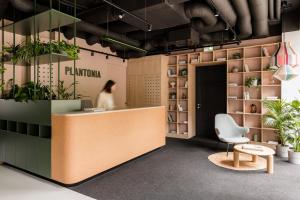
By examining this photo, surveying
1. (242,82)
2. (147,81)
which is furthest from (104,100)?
(242,82)

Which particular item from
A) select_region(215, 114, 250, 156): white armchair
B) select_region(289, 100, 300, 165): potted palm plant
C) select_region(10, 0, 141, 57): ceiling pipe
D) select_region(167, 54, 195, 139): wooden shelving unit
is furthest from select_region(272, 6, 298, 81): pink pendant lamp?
select_region(10, 0, 141, 57): ceiling pipe

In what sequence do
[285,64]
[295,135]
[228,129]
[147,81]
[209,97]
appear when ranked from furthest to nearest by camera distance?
[147,81] < [209,97] < [228,129] < [295,135] < [285,64]

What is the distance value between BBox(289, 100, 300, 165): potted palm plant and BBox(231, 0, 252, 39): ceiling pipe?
2245 mm

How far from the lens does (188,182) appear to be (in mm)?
3650

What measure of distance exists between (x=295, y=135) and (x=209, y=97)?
314 centimetres

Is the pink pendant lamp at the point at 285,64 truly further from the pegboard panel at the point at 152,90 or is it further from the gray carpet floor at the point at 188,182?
the pegboard panel at the point at 152,90

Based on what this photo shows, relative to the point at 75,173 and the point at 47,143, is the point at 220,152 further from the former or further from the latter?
the point at 47,143

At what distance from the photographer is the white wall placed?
217 inches

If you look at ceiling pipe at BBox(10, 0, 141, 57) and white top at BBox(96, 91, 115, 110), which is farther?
white top at BBox(96, 91, 115, 110)

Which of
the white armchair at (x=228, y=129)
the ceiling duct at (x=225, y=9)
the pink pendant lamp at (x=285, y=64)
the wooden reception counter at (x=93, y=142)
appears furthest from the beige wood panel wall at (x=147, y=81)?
the pink pendant lamp at (x=285, y=64)

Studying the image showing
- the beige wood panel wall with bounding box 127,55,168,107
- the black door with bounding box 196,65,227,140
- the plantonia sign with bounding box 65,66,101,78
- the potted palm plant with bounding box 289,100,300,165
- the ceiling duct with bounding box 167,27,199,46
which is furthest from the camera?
the beige wood panel wall with bounding box 127,55,168,107

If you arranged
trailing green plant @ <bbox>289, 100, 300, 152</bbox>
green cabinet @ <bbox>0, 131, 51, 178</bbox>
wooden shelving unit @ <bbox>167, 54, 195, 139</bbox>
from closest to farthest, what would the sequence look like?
green cabinet @ <bbox>0, 131, 51, 178</bbox>, trailing green plant @ <bbox>289, 100, 300, 152</bbox>, wooden shelving unit @ <bbox>167, 54, 195, 139</bbox>

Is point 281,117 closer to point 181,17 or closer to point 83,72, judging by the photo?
point 181,17

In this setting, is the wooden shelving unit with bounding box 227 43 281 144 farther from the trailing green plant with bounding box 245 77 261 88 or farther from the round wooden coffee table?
the round wooden coffee table
